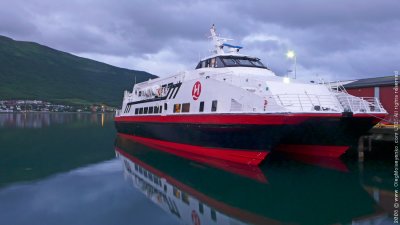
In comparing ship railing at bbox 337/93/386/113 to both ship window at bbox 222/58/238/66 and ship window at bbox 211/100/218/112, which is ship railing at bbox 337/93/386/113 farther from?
ship window at bbox 211/100/218/112

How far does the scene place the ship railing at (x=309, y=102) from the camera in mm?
15133

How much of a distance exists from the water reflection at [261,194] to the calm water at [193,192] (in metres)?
0.03

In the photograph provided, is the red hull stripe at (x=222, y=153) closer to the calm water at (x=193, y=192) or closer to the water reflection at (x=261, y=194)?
the calm water at (x=193, y=192)

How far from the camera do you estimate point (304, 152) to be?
18672 millimetres

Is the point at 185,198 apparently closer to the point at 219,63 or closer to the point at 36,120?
the point at 219,63

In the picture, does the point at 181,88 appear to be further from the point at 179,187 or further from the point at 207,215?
the point at 207,215

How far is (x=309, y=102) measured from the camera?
16.4m

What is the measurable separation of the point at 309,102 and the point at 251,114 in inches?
137

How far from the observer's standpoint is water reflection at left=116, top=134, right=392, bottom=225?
10359mm

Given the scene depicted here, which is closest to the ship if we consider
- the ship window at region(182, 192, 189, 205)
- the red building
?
the ship window at region(182, 192, 189, 205)

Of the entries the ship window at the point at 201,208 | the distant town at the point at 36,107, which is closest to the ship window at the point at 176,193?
the ship window at the point at 201,208

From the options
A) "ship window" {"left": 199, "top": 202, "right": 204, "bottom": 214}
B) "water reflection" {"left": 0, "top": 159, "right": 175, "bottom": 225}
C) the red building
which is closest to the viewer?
"water reflection" {"left": 0, "top": 159, "right": 175, "bottom": 225}

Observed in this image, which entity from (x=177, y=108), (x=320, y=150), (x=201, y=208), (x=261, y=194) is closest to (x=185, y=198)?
(x=201, y=208)

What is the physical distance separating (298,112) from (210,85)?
15.7 feet
